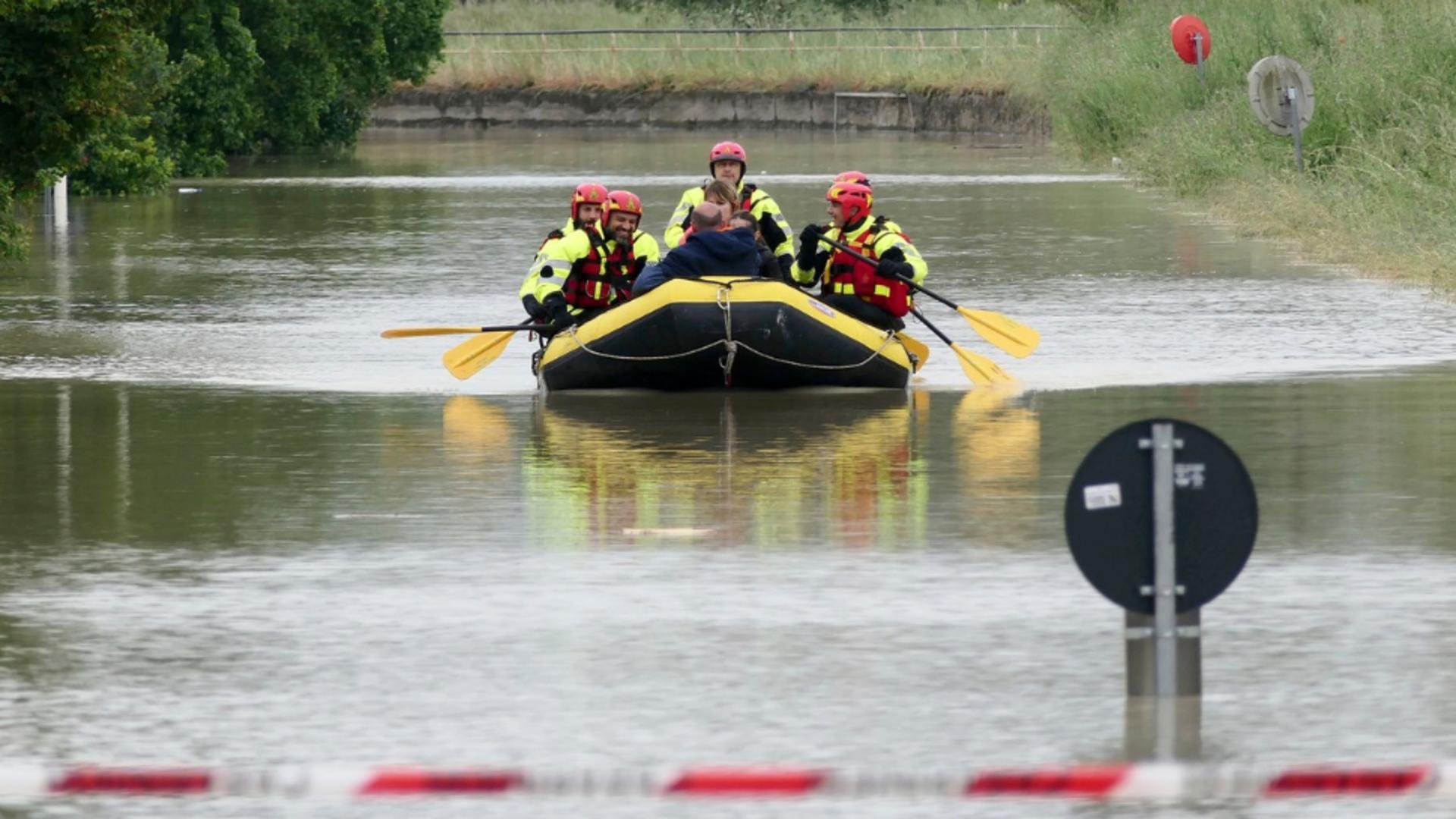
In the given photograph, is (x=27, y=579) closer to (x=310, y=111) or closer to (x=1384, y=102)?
(x=1384, y=102)

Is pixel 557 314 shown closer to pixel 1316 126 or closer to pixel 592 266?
pixel 592 266

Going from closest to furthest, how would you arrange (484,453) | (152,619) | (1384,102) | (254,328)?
(152,619)
(484,453)
(254,328)
(1384,102)

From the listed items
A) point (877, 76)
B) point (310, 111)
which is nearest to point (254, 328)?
point (310, 111)

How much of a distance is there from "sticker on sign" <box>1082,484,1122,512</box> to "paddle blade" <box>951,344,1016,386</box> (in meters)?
9.68

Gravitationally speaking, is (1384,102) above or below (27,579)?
above

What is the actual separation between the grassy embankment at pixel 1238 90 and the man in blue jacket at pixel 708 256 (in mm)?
7638

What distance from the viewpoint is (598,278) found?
17062 millimetres

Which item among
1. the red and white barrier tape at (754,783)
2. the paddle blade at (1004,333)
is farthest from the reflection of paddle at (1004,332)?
the red and white barrier tape at (754,783)

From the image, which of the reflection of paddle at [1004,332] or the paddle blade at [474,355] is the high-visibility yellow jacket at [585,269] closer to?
the paddle blade at [474,355]

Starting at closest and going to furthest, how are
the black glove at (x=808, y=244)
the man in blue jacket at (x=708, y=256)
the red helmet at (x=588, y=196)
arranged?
the man in blue jacket at (x=708, y=256), the red helmet at (x=588, y=196), the black glove at (x=808, y=244)

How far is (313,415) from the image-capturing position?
15.5m

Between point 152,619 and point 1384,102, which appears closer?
point 152,619

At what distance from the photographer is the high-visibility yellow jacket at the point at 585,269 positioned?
16.8m

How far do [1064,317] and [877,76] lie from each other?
1772 inches
